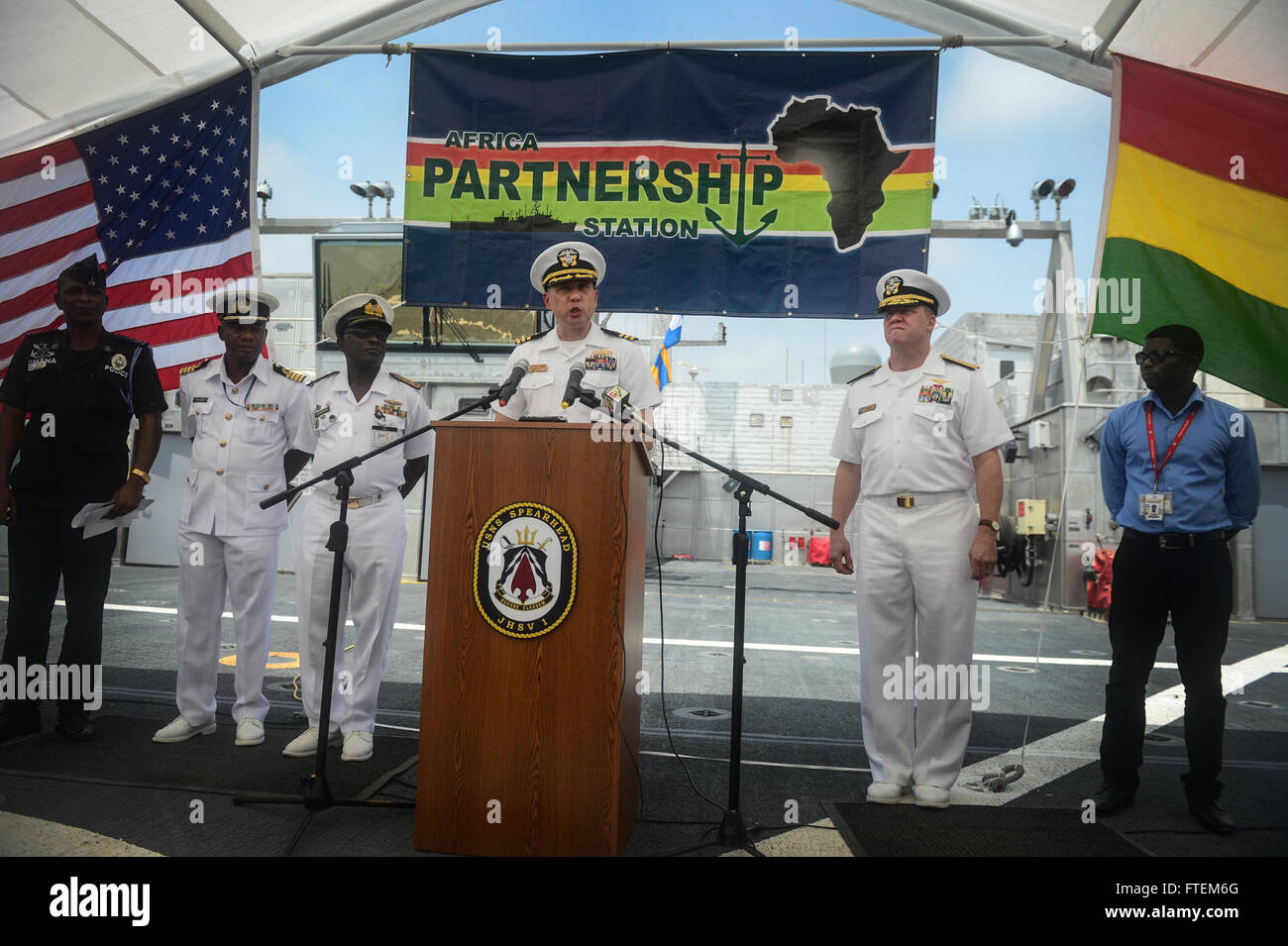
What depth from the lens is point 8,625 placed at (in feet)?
13.5

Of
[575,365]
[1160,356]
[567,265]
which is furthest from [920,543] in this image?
[567,265]

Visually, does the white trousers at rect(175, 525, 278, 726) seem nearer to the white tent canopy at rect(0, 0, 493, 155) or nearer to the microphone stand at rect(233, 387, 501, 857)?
the microphone stand at rect(233, 387, 501, 857)

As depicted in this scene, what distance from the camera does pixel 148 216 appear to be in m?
4.93

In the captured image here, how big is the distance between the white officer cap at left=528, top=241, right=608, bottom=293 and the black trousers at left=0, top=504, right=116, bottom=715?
106 inches

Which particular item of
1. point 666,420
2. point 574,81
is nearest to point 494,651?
point 574,81

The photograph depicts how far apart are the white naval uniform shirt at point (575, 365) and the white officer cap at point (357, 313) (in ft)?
2.80

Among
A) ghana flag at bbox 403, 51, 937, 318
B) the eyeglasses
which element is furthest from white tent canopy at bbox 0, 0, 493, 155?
the eyeglasses

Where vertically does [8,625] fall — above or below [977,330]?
below

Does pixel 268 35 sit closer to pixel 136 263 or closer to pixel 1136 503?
pixel 136 263

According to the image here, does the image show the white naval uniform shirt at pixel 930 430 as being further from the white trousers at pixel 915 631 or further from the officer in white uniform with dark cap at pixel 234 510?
the officer in white uniform with dark cap at pixel 234 510

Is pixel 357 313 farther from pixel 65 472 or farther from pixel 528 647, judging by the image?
pixel 528 647

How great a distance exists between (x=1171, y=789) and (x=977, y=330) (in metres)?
27.7

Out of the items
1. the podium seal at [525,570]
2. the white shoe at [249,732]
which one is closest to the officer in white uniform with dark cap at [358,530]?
the white shoe at [249,732]
